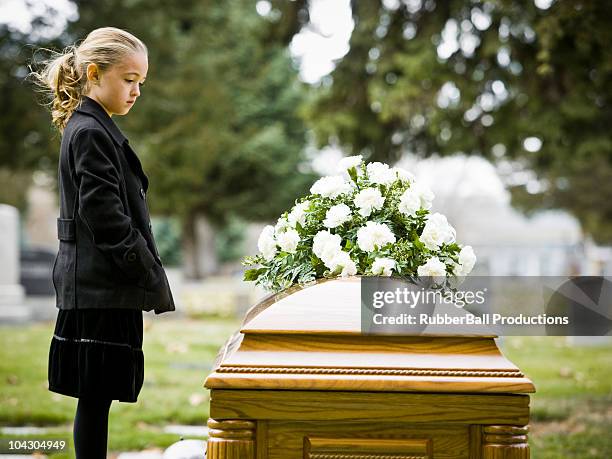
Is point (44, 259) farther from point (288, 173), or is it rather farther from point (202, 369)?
point (288, 173)

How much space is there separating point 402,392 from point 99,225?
1.15m

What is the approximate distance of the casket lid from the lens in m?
2.35

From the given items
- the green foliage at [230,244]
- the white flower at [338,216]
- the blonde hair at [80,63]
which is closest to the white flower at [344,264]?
the white flower at [338,216]

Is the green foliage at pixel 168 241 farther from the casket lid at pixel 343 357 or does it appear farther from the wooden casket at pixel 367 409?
the wooden casket at pixel 367 409

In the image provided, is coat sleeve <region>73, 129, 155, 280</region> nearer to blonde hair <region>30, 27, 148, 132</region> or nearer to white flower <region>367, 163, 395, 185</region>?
blonde hair <region>30, 27, 148, 132</region>

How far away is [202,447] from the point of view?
354 centimetres

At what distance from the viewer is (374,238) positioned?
2.86 m

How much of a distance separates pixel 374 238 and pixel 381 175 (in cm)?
37

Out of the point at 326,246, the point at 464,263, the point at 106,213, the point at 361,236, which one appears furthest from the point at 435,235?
the point at 106,213

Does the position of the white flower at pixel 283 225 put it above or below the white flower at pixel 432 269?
above

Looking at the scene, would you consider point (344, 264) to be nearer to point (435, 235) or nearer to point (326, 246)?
point (326, 246)

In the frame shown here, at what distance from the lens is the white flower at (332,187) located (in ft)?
10.3

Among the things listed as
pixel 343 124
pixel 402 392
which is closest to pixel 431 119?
pixel 343 124

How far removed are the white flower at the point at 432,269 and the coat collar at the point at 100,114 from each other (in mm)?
1178
